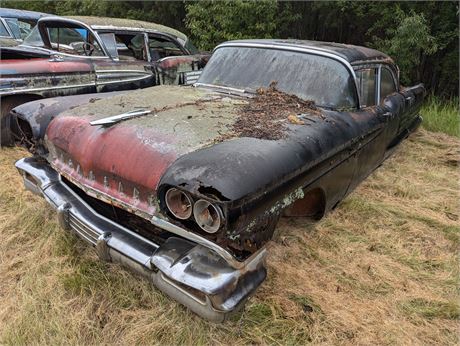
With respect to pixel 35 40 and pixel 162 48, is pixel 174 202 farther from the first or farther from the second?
pixel 162 48

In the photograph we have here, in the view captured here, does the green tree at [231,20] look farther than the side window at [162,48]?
Yes

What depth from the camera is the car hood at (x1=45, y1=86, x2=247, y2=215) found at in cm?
219

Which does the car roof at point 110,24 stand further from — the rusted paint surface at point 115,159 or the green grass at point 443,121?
the green grass at point 443,121

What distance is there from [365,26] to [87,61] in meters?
7.66

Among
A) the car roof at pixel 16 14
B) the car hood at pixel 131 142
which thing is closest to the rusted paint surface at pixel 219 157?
the car hood at pixel 131 142

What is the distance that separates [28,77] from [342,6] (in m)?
7.31

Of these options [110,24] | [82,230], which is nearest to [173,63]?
[110,24]

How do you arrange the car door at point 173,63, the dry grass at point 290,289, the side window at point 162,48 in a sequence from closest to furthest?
the dry grass at point 290,289
the car door at point 173,63
the side window at point 162,48

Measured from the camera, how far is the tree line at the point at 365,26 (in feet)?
27.0

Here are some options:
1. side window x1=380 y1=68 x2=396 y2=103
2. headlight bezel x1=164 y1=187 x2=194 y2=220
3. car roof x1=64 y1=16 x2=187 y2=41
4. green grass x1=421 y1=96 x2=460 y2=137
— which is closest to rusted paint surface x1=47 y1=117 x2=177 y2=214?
headlight bezel x1=164 y1=187 x2=194 y2=220

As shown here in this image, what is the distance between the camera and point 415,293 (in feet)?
8.78

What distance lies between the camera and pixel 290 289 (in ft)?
8.55

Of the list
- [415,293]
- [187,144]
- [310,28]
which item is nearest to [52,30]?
[187,144]

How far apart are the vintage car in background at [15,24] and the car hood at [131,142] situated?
239 inches
